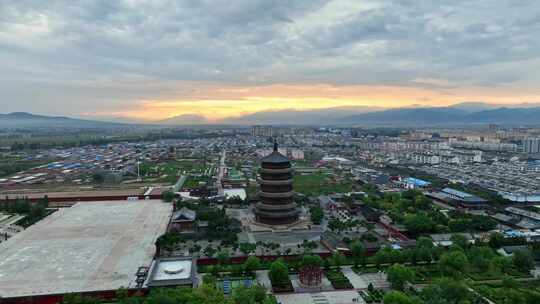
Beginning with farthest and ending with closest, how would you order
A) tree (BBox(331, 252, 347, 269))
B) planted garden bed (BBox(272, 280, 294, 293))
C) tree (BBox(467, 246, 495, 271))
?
tree (BBox(331, 252, 347, 269)), tree (BBox(467, 246, 495, 271)), planted garden bed (BBox(272, 280, 294, 293))

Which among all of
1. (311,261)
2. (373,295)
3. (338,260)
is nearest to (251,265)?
(311,261)

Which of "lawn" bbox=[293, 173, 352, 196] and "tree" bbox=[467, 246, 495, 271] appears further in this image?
"lawn" bbox=[293, 173, 352, 196]

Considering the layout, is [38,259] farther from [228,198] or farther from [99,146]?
[99,146]

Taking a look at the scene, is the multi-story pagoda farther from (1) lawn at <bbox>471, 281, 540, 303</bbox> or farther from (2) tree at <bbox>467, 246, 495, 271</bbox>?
(1) lawn at <bbox>471, 281, 540, 303</bbox>

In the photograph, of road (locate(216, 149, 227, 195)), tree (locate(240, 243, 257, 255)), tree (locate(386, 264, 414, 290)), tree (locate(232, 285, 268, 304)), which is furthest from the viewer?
road (locate(216, 149, 227, 195))

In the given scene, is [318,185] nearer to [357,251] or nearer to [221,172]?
[221,172]

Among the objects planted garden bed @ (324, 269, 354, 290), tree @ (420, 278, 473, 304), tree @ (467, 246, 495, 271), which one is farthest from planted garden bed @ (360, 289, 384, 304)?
tree @ (467, 246, 495, 271)
